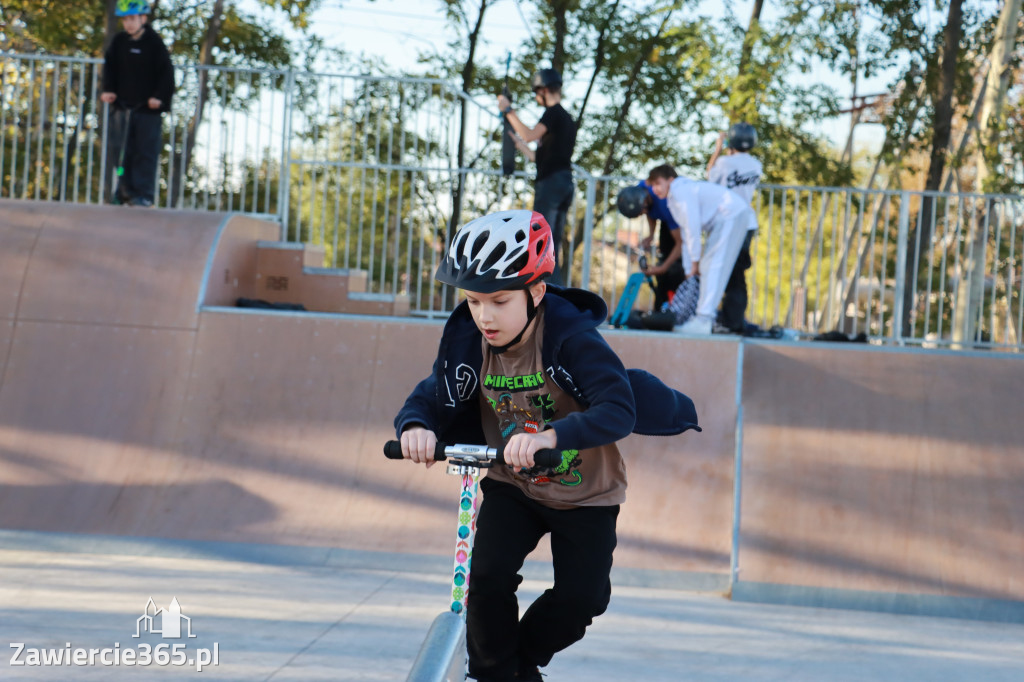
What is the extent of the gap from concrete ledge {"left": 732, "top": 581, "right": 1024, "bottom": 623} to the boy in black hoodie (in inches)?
274

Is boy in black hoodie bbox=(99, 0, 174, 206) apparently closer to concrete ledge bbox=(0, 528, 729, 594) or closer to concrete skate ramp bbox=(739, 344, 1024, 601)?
concrete ledge bbox=(0, 528, 729, 594)

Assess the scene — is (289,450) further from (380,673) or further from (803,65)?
(803,65)

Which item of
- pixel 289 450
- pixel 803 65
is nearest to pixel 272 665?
pixel 289 450

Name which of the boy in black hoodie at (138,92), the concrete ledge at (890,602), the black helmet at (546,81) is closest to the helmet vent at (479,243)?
the concrete ledge at (890,602)

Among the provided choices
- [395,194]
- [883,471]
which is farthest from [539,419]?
[395,194]

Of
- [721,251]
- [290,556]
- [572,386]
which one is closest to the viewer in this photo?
[572,386]

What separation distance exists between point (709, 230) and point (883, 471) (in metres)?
2.72

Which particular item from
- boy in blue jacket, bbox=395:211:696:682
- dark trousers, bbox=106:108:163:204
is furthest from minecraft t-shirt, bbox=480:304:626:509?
dark trousers, bbox=106:108:163:204

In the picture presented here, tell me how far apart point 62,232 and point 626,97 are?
A: 57.5 ft

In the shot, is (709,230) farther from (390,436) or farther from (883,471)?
(390,436)

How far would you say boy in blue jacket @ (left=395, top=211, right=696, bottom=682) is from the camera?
313 cm

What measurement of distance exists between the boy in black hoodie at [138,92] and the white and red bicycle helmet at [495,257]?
806cm

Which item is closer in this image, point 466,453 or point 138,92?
point 466,453

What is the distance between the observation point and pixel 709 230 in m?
9.02
